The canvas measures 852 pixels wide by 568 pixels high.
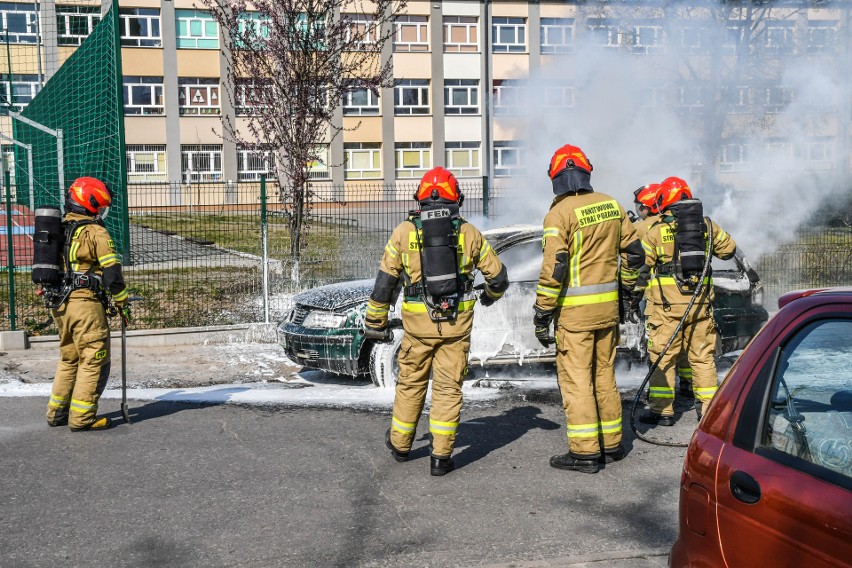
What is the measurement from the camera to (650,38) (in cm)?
1608

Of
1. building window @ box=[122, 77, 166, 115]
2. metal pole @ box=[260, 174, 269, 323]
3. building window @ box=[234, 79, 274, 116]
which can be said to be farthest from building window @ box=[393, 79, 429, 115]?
metal pole @ box=[260, 174, 269, 323]

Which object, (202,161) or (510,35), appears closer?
(510,35)

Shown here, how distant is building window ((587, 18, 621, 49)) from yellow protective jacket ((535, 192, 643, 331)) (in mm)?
11329

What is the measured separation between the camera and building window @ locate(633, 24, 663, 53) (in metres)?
16.0

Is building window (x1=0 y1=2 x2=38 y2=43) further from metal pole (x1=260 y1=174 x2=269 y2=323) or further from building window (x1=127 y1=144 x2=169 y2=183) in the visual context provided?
metal pole (x1=260 y1=174 x2=269 y2=323)

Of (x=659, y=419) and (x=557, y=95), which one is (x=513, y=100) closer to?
(x=557, y=95)

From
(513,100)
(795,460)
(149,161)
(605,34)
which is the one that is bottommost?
(795,460)

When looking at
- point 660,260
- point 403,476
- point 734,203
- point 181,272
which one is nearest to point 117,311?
point 403,476

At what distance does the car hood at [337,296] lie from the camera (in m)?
8.69

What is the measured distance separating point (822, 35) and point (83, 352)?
13382 mm

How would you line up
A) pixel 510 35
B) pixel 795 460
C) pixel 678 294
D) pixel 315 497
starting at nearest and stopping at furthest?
pixel 795 460, pixel 315 497, pixel 678 294, pixel 510 35

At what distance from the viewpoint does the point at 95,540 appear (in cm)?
480

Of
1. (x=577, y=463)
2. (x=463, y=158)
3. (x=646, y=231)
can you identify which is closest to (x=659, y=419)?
(x=646, y=231)

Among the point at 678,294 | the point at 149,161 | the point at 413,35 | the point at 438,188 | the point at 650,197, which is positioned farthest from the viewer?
the point at 413,35
